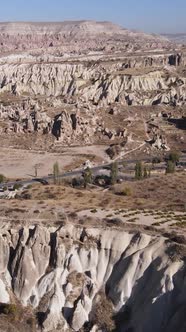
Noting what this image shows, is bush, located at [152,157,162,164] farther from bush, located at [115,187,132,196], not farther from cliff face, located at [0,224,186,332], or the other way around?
cliff face, located at [0,224,186,332]

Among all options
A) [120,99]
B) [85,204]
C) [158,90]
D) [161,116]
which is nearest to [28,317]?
[85,204]

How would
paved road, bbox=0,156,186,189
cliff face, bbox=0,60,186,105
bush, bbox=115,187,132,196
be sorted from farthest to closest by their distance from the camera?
cliff face, bbox=0,60,186,105 → paved road, bbox=0,156,186,189 → bush, bbox=115,187,132,196

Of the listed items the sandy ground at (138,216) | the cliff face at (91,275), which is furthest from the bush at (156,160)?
the cliff face at (91,275)

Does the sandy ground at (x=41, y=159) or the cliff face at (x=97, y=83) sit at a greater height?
the cliff face at (x=97, y=83)

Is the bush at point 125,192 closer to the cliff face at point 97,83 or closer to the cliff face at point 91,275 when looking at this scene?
the cliff face at point 91,275

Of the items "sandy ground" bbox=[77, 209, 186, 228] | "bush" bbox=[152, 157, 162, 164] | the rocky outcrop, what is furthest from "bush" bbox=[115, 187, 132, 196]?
the rocky outcrop

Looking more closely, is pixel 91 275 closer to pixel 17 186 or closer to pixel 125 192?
Result: pixel 125 192
